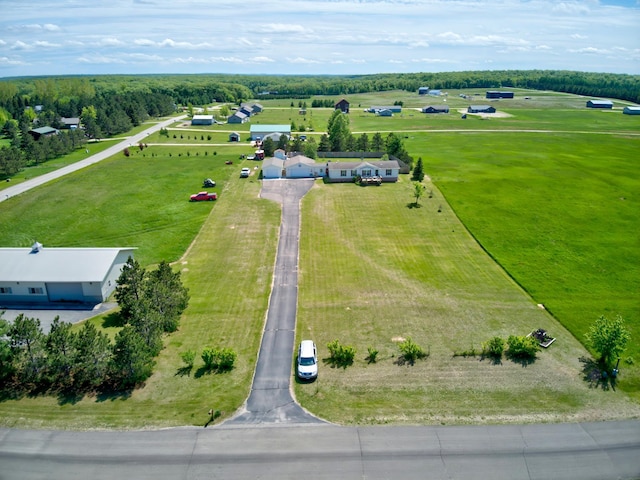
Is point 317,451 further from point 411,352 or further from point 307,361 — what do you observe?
point 411,352

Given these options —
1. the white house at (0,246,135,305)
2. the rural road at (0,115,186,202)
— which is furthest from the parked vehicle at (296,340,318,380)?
the rural road at (0,115,186,202)

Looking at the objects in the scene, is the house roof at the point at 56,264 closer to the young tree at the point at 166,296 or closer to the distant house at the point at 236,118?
the young tree at the point at 166,296

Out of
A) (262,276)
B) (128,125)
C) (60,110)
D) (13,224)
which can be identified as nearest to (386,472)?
(262,276)

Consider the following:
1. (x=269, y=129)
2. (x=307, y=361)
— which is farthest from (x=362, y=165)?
(x=307, y=361)

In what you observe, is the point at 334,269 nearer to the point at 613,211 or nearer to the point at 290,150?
the point at 613,211

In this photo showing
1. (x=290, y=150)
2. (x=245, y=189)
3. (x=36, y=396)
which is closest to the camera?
(x=36, y=396)

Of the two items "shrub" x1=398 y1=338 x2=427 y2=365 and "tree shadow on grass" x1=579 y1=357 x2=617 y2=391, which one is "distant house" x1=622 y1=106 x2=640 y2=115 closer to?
"tree shadow on grass" x1=579 y1=357 x2=617 y2=391
